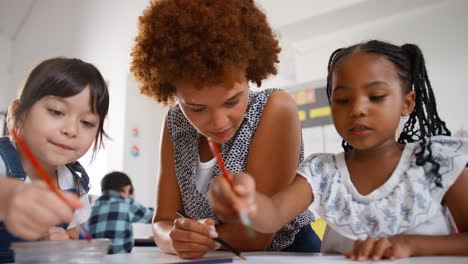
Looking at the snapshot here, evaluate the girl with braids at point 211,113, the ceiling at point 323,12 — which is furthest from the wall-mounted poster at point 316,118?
the girl with braids at point 211,113

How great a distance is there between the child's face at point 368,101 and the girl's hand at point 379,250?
20 centimetres

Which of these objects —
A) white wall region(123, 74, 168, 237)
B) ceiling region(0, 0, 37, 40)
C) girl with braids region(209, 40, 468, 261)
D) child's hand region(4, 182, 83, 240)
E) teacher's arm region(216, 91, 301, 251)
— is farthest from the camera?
ceiling region(0, 0, 37, 40)

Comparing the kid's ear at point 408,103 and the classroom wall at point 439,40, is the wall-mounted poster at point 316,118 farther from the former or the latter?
the kid's ear at point 408,103

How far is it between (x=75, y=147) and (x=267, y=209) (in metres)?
0.47

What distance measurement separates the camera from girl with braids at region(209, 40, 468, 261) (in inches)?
29.1

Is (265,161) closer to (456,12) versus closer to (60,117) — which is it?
(60,117)

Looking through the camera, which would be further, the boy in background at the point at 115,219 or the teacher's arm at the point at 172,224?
the boy in background at the point at 115,219

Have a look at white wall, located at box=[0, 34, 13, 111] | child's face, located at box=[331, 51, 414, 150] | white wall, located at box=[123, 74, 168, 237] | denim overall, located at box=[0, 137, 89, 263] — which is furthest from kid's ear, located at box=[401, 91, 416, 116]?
white wall, located at box=[0, 34, 13, 111]

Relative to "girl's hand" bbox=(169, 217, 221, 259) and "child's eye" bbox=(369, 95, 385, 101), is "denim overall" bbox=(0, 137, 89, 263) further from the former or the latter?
"child's eye" bbox=(369, 95, 385, 101)

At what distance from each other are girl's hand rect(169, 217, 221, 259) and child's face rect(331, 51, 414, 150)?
0.34 meters

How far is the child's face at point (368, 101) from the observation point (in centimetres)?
78

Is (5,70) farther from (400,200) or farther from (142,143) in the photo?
(400,200)

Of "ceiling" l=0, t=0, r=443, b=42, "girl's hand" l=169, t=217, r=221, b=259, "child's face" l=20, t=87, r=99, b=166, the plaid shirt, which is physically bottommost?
the plaid shirt

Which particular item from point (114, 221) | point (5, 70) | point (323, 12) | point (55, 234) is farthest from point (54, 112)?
point (5, 70)
